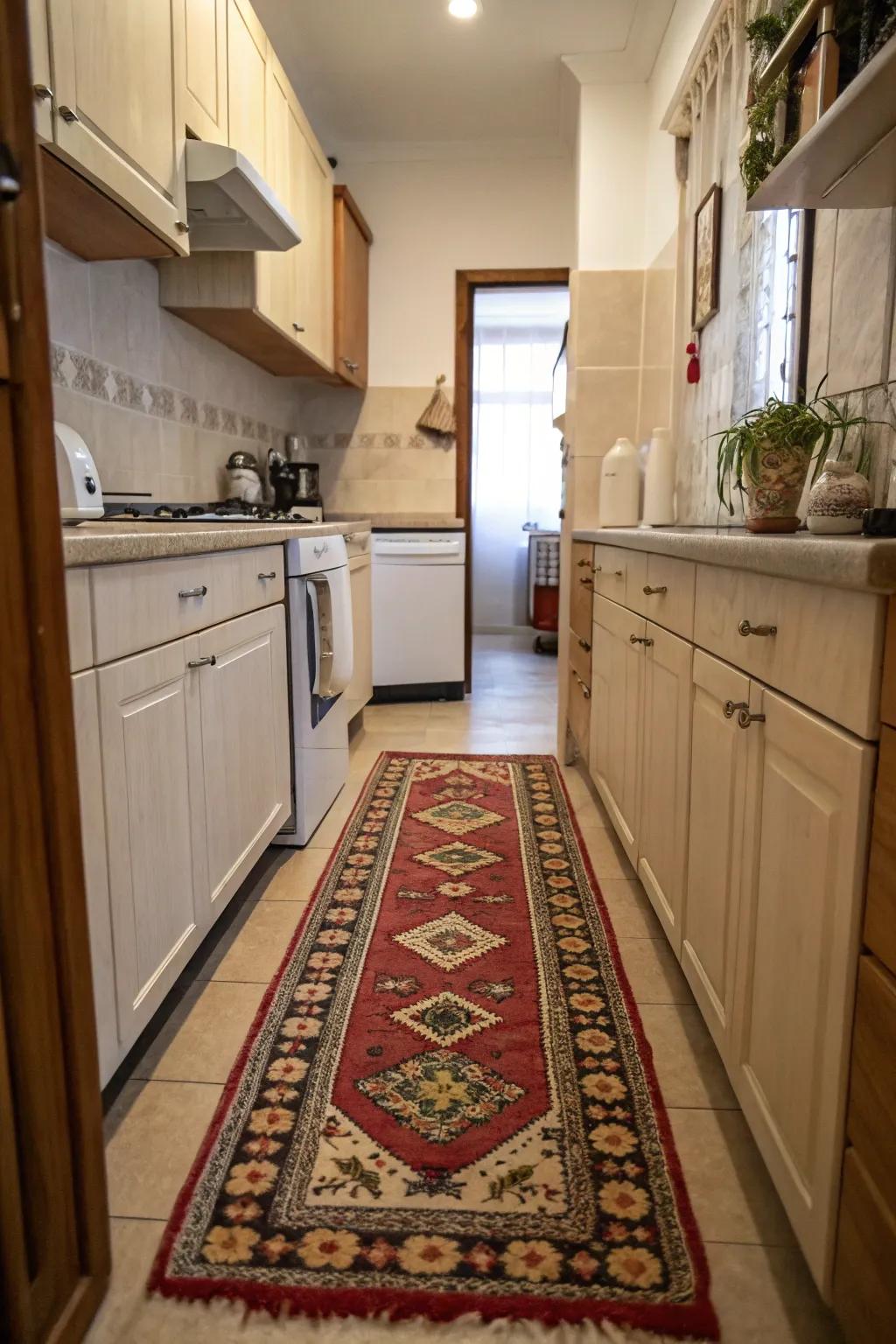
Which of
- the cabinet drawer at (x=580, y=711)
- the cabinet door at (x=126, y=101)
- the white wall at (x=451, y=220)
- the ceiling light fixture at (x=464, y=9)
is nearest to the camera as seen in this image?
the cabinet door at (x=126, y=101)

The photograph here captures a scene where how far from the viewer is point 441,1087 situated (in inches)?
52.6

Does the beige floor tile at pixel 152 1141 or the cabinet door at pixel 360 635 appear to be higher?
the cabinet door at pixel 360 635

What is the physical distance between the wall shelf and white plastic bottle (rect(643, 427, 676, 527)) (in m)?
1.34

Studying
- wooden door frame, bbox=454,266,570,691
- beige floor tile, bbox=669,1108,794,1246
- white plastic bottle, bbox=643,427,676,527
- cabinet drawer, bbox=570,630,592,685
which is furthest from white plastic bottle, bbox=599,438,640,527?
beige floor tile, bbox=669,1108,794,1246

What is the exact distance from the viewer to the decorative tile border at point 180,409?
211cm

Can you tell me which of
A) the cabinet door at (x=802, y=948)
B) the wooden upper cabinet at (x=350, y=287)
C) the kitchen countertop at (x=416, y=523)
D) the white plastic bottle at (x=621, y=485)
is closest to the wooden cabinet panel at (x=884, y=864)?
the cabinet door at (x=802, y=948)

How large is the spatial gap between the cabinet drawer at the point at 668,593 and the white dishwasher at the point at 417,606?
2129mm

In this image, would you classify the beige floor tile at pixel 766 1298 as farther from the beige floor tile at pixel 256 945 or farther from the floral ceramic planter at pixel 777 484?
the floral ceramic planter at pixel 777 484

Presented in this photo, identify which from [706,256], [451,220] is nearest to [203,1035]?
[706,256]

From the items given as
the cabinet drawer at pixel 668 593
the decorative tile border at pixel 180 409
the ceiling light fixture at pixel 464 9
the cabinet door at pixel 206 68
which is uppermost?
the ceiling light fixture at pixel 464 9

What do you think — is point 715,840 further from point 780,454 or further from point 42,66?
point 42,66

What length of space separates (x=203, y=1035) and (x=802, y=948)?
1.03 m

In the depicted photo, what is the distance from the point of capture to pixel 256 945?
5.90 feet

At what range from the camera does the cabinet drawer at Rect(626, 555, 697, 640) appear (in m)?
1.47
